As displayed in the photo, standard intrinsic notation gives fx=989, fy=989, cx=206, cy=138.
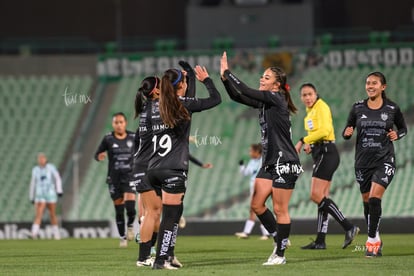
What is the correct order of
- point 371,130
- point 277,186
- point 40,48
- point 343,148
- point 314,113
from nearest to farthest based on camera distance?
point 277,186 < point 371,130 < point 314,113 < point 343,148 < point 40,48

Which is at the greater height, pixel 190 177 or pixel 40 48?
pixel 40 48

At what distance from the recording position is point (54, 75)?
3145cm

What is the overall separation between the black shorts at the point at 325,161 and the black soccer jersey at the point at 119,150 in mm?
3527

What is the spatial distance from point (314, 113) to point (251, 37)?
1613cm

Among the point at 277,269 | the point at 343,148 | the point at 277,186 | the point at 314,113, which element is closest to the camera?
the point at 277,269

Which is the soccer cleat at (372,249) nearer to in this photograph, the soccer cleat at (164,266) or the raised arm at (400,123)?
the raised arm at (400,123)

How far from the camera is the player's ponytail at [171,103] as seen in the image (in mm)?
11312

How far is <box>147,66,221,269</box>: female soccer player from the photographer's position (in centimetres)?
1134

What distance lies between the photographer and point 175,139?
1155 cm

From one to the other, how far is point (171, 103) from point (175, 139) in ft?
1.55

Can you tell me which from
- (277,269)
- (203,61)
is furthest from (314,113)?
(203,61)

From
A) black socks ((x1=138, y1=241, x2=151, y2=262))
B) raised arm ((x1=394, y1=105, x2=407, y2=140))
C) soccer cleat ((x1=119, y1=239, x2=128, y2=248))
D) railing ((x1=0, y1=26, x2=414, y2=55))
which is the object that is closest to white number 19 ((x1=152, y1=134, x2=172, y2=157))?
black socks ((x1=138, y1=241, x2=151, y2=262))

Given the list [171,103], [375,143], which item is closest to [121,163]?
[375,143]

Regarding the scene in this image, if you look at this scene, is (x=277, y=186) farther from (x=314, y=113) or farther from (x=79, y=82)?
(x=79, y=82)
